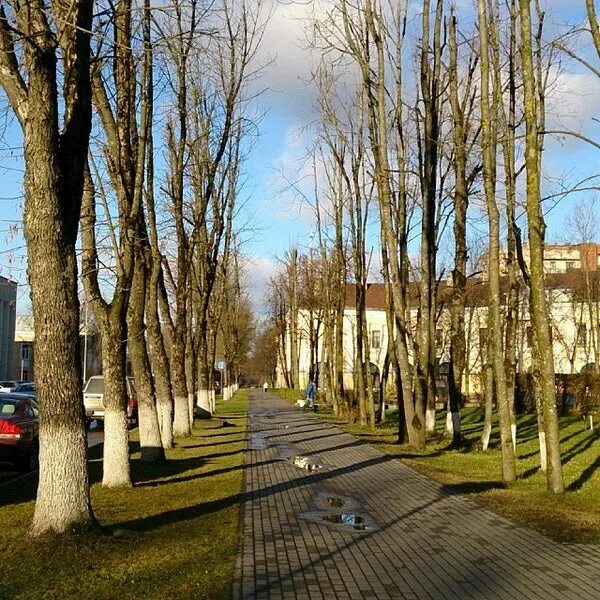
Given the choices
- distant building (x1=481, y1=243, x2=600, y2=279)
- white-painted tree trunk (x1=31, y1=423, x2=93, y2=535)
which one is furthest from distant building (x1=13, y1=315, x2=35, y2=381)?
white-painted tree trunk (x1=31, y1=423, x2=93, y2=535)

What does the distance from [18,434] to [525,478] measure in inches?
356

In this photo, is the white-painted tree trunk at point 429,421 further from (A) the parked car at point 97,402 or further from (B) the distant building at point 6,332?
(B) the distant building at point 6,332

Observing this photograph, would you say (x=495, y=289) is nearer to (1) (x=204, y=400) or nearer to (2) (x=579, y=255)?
(1) (x=204, y=400)

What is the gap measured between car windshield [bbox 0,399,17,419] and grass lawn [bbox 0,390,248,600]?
2936 mm

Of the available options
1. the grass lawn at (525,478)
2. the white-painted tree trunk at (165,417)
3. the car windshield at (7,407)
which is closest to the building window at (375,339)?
the grass lawn at (525,478)

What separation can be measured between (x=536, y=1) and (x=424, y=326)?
27.4 ft

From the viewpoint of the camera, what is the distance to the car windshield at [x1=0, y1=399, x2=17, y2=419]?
16.8 metres

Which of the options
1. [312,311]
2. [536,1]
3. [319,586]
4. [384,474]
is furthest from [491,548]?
[312,311]

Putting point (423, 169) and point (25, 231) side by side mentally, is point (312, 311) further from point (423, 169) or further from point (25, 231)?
point (25, 231)

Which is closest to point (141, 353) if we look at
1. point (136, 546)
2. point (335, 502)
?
point (335, 502)

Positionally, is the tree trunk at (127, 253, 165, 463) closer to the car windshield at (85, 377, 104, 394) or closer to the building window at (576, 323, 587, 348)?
the car windshield at (85, 377, 104, 394)

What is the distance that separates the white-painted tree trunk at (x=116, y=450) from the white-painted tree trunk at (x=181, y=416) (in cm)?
1116

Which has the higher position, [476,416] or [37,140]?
[37,140]

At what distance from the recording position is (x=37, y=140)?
27.5ft
